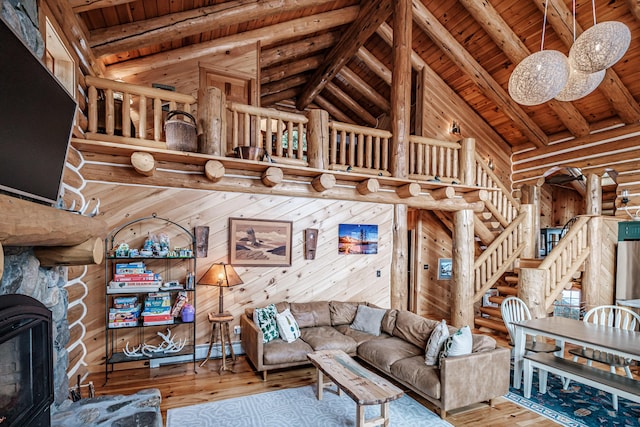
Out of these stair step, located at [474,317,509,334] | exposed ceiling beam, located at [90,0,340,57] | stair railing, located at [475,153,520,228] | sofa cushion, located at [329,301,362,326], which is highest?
exposed ceiling beam, located at [90,0,340,57]

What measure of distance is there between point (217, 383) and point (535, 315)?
4744 mm

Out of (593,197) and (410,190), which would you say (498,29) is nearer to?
(410,190)

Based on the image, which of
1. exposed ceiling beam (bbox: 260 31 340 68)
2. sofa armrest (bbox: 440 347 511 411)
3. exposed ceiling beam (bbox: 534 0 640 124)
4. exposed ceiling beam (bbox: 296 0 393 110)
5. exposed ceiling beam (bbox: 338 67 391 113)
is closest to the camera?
sofa armrest (bbox: 440 347 511 411)

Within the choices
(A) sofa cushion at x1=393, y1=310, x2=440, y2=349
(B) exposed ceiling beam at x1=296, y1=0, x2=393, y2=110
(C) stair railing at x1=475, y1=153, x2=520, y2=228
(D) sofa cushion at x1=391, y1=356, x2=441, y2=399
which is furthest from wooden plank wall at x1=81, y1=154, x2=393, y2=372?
(B) exposed ceiling beam at x1=296, y1=0, x2=393, y2=110

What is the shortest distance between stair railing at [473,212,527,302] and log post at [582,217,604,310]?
40.9 inches

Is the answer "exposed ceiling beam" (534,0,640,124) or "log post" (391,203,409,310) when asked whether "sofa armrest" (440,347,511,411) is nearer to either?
"log post" (391,203,409,310)

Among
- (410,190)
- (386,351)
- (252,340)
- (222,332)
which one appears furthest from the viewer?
(410,190)

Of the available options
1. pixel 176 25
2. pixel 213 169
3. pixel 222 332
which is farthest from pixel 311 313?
pixel 176 25

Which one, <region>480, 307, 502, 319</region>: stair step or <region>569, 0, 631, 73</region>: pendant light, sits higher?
<region>569, 0, 631, 73</region>: pendant light

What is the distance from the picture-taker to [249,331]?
419 centimetres

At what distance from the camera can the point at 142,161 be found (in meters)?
3.88

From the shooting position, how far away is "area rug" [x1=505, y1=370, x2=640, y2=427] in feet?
10.1

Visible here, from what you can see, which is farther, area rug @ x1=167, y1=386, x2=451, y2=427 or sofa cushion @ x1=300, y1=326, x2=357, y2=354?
sofa cushion @ x1=300, y1=326, x2=357, y2=354

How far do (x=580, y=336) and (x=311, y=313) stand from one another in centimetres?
313
